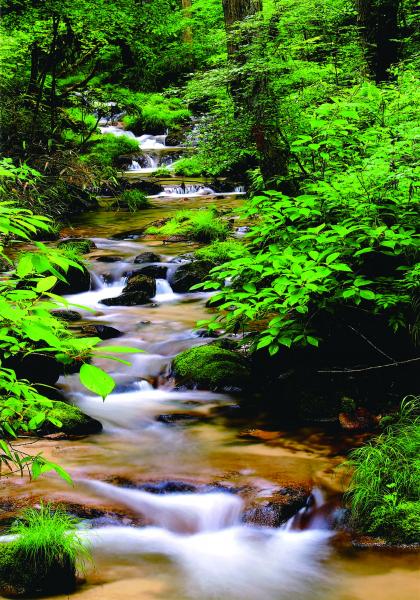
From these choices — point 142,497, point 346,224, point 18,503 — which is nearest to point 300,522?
point 142,497

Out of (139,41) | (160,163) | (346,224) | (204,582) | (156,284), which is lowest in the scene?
(204,582)

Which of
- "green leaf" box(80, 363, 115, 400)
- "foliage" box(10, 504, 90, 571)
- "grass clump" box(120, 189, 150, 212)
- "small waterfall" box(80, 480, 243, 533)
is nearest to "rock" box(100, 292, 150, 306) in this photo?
"small waterfall" box(80, 480, 243, 533)

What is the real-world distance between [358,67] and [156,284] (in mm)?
4475

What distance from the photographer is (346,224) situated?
16.0ft

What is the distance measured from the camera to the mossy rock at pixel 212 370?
19.8 ft

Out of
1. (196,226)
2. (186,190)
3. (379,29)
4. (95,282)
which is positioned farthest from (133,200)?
(379,29)

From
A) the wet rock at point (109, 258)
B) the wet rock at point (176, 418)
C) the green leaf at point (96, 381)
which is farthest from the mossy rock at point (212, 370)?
the green leaf at point (96, 381)

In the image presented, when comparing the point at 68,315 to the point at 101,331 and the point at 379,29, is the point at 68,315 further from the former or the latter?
the point at 379,29

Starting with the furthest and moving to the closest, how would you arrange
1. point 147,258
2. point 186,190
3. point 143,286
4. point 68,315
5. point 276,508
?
point 186,190 → point 147,258 → point 143,286 → point 68,315 → point 276,508

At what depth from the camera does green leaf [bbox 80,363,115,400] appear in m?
1.43

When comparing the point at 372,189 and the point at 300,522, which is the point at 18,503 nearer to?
the point at 300,522

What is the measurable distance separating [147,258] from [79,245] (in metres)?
1.44

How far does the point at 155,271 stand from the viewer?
380 inches

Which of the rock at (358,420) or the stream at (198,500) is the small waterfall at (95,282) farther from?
the rock at (358,420)
